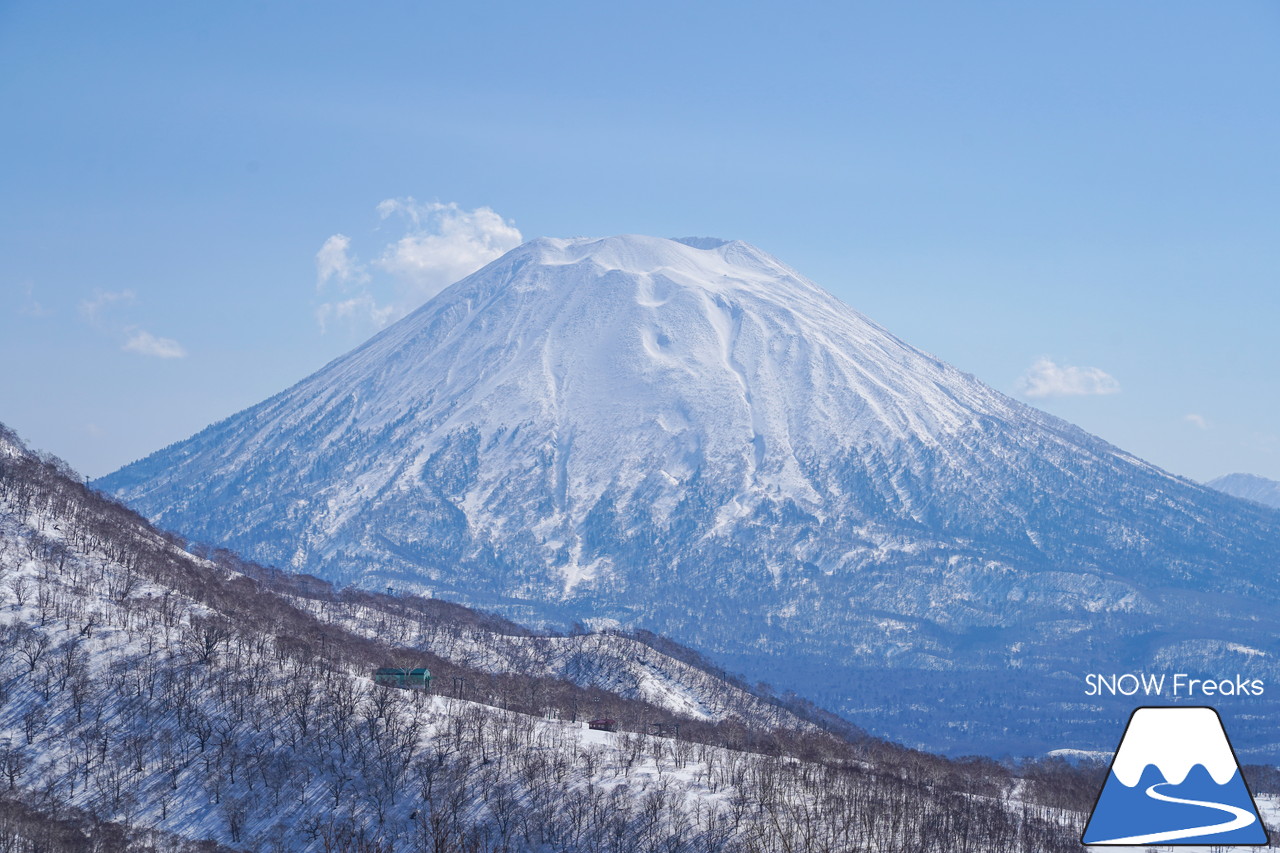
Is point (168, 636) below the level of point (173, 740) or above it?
above

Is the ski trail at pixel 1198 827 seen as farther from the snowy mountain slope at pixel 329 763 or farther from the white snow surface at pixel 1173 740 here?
the snowy mountain slope at pixel 329 763

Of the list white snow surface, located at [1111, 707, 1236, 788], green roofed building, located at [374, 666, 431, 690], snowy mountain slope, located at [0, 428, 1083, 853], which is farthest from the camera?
green roofed building, located at [374, 666, 431, 690]

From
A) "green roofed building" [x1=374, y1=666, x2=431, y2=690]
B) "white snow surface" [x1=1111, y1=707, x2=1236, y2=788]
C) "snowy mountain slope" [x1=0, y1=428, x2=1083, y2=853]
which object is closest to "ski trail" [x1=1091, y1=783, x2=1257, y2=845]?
"white snow surface" [x1=1111, y1=707, x2=1236, y2=788]

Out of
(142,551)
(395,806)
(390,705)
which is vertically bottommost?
(395,806)

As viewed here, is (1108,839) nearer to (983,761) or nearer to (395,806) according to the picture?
(395,806)

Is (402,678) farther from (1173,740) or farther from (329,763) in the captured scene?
(1173,740)

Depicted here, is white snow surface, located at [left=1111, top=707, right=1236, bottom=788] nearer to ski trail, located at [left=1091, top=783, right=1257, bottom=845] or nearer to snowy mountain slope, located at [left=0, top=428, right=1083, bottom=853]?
ski trail, located at [left=1091, top=783, right=1257, bottom=845]

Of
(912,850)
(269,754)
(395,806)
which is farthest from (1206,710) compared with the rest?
(269,754)

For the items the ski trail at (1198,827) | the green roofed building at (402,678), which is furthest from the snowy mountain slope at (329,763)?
the ski trail at (1198,827)
